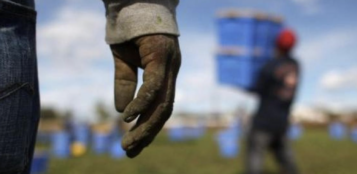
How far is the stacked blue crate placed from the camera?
26.8 ft

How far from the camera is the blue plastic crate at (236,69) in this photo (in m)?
7.61

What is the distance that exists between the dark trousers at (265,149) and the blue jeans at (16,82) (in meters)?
3.00

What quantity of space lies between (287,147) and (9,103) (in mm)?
3332

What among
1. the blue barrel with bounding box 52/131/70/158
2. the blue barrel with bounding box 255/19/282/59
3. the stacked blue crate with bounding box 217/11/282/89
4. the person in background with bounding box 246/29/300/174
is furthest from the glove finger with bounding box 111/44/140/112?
the blue barrel with bounding box 255/19/282/59

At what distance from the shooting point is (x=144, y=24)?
1.06m

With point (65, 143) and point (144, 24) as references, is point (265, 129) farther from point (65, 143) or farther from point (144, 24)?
point (65, 143)

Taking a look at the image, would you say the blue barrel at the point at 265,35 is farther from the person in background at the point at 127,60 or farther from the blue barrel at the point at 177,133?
the person in background at the point at 127,60

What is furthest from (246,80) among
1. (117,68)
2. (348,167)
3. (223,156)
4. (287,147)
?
(117,68)

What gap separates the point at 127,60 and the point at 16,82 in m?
0.28

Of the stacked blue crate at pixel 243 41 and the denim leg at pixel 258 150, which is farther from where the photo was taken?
the stacked blue crate at pixel 243 41

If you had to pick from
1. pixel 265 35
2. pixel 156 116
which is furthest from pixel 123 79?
pixel 265 35

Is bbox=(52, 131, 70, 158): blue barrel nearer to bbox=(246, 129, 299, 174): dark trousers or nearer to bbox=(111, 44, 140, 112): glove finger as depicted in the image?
bbox=(246, 129, 299, 174): dark trousers

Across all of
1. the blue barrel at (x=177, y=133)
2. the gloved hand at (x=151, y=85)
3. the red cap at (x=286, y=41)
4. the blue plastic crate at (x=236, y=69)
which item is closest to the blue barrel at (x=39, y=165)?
the red cap at (x=286, y=41)

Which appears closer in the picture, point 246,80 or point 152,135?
point 152,135
